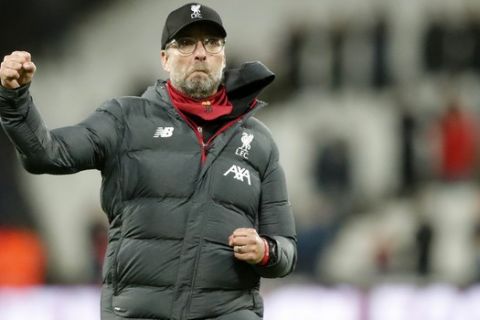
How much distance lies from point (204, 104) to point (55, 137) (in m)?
0.55

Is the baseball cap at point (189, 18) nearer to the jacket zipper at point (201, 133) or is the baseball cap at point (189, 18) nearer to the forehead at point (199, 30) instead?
the forehead at point (199, 30)

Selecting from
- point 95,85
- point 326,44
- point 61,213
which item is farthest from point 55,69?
point 326,44

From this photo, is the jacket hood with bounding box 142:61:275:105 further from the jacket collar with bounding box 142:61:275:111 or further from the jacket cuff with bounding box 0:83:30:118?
the jacket cuff with bounding box 0:83:30:118

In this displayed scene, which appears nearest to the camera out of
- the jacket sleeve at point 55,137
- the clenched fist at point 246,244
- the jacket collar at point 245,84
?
the jacket sleeve at point 55,137

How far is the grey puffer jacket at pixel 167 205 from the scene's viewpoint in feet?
13.9

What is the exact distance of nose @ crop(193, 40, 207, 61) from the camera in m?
4.41

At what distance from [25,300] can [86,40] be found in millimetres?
6290

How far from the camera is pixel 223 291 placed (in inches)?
170

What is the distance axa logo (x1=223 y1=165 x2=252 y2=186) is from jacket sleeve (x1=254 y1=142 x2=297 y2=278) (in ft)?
0.37

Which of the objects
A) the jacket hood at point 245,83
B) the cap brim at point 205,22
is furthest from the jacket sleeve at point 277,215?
the cap brim at point 205,22

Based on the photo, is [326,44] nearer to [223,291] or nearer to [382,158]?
[382,158]

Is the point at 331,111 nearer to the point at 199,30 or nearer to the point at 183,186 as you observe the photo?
the point at 199,30

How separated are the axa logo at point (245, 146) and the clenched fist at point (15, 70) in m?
0.81

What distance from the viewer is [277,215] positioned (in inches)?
177
